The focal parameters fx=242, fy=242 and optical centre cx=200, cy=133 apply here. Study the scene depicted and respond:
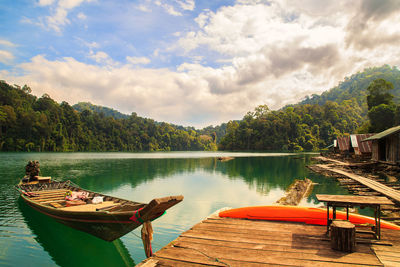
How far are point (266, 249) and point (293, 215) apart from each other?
2.25 m

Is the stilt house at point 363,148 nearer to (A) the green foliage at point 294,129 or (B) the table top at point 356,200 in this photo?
(B) the table top at point 356,200

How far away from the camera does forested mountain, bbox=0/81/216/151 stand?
96.2 m

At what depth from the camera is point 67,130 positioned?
388ft

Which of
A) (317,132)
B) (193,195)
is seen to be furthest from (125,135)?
(193,195)

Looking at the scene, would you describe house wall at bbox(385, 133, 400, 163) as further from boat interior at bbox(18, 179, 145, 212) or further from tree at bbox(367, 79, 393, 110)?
tree at bbox(367, 79, 393, 110)

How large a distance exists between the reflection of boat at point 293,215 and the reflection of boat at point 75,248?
4311 millimetres

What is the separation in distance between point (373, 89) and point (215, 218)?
65.2 m

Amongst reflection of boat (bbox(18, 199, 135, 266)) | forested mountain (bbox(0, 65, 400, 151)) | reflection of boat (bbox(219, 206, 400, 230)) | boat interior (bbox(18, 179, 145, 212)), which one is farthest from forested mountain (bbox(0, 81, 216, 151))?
reflection of boat (bbox(219, 206, 400, 230))

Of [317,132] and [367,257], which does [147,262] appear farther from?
[317,132]

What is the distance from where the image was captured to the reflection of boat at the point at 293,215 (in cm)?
652

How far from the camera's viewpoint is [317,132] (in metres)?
116

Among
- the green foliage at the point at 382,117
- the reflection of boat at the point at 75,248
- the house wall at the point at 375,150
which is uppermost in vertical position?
the green foliage at the point at 382,117

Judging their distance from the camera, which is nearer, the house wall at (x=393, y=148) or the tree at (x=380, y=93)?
the house wall at (x=393, y=148)

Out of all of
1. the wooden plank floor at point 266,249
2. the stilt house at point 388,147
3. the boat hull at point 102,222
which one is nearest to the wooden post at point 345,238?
the wooden plank floor at point 266,249
